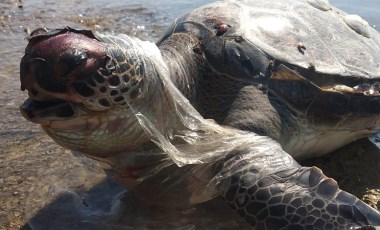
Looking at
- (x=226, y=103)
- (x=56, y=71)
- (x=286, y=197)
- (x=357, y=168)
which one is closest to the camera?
(x=56, y=71)

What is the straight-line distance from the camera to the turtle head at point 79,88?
2.01m

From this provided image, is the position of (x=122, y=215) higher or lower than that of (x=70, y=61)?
lower

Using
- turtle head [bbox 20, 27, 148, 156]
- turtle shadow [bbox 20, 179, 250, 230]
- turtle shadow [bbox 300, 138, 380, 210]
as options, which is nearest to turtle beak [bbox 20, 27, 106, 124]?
turtle head [bbox 20, 27, 148, 156]

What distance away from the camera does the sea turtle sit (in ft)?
6.84

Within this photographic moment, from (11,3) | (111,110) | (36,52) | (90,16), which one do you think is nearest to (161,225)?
(111,110)

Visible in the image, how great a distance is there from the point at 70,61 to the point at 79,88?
127 mm

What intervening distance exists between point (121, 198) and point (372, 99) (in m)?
1.86

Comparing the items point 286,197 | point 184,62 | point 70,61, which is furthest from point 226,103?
point 70,61

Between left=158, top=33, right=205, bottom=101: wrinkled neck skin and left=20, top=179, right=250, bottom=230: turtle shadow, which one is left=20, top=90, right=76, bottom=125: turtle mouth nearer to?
left=20, top=179, right=250, bottom=230: turtle shadow

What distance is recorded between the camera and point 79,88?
2.06 metres

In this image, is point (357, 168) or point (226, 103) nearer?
point (226, 103)

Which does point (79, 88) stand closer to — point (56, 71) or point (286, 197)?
point (56, 71)

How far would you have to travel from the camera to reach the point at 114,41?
91.4 inches

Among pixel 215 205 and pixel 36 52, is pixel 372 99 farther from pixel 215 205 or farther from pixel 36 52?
pixel 36 52
